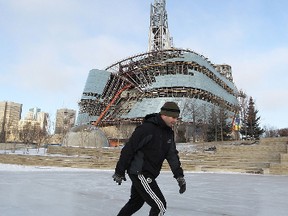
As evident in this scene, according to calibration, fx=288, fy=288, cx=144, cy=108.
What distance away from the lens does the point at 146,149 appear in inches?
130

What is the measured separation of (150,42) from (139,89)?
27838 mm

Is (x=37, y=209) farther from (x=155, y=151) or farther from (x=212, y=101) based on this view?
(x=212, y=101)

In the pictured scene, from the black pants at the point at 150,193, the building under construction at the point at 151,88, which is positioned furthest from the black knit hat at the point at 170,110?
the building under construction at the point at 151,88

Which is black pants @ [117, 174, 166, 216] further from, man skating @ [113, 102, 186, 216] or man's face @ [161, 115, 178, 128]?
man's face @ [161, 115, 178, 128]

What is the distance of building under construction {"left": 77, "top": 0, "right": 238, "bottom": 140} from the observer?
70.6 m

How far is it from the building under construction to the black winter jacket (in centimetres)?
5865

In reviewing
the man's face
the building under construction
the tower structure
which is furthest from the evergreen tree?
the tower structure

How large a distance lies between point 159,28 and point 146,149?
98752 mm

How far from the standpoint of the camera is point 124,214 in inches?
135

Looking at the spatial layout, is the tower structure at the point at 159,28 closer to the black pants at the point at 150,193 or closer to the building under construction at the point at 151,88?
the building under construction at the point at 151,88

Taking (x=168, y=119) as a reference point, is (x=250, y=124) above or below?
above

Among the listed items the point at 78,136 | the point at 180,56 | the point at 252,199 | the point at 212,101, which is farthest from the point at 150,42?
the point at 252,199

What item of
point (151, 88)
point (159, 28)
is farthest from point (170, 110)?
point (159, 28)

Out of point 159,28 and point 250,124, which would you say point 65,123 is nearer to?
point 250,124
